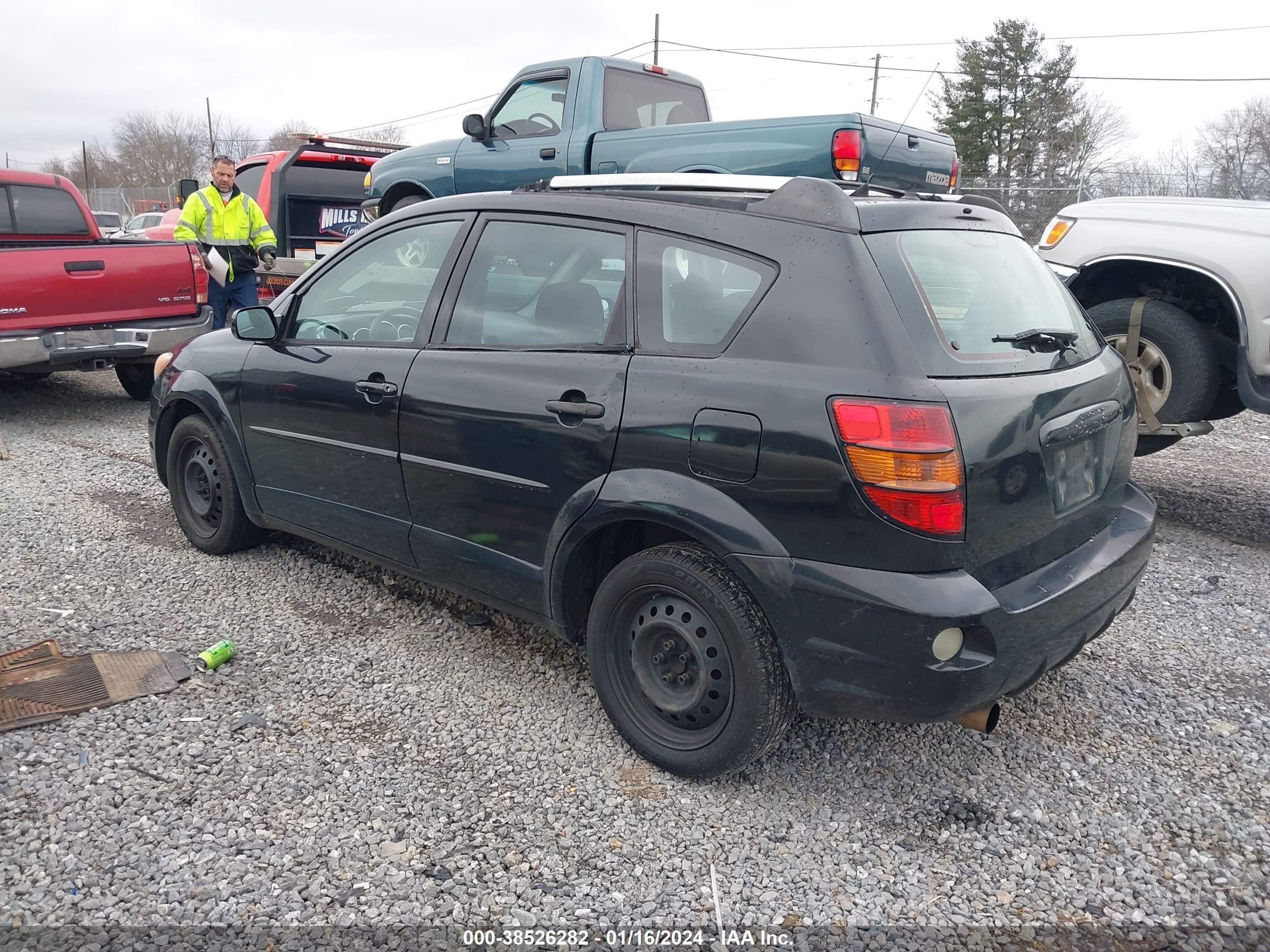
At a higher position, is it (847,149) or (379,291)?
(847,149)

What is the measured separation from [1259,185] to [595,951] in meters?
20.6

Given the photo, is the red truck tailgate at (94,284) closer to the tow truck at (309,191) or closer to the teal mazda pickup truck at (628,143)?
the teal mazda pickup truck at (628,143)

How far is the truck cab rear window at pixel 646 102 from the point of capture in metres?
7.95

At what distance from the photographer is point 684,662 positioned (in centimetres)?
289

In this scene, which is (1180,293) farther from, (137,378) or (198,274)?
(137,378)

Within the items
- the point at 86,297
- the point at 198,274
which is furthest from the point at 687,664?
the point at 198,274

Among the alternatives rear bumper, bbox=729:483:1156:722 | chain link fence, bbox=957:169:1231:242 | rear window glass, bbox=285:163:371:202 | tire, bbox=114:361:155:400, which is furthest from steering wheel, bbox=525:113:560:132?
chain link fence, bbox=957:169:1231:242

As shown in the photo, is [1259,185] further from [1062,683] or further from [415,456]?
[415,456]

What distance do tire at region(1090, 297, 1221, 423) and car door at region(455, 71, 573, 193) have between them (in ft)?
14.5

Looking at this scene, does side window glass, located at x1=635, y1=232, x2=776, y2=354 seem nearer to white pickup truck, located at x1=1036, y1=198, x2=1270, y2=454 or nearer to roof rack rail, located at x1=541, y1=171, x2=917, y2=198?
roof rack rail, located at x1=541, y1=171, x2=917, y2=198

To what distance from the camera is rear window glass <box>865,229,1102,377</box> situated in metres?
2.56

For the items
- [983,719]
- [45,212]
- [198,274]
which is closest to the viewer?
[983,719]

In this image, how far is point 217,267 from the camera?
8.34 metres

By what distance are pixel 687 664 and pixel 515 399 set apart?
104 centimetres
